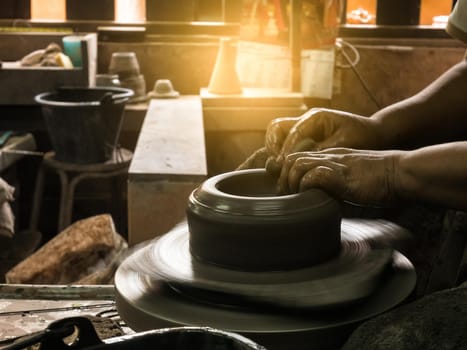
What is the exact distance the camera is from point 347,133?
234 centimetres

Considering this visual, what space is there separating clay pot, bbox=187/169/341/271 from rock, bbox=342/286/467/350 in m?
0.30

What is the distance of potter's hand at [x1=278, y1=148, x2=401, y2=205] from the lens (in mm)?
1876

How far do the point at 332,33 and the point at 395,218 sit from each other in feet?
13.4

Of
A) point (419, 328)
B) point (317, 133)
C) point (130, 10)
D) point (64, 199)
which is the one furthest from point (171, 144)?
point (130, 10)

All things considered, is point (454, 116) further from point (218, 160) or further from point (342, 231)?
point (218, 160)

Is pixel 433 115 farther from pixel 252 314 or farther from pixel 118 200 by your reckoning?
pixel 118 200

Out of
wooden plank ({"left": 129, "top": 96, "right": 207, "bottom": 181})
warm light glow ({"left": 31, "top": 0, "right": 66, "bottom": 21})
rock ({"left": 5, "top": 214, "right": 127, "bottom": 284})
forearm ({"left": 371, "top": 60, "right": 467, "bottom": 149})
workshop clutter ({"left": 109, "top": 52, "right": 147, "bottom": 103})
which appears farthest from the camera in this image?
warm light glow ({"left": 31, "top": 0, "right": 66, "bottom": 21})

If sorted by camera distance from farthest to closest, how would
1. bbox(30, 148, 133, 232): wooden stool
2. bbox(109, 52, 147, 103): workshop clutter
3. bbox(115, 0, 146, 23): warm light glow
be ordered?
bbox(115, 0, 146, 23): warm light glow → bbox(109, 52, 147, 103): workshop clutter → bbox(30, 148, 133, 232): wooden stool

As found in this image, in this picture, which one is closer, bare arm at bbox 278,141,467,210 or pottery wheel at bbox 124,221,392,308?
pottery wheel at bbox 124,221,392,308

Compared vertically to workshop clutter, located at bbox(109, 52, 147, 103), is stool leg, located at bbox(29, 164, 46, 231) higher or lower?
lower

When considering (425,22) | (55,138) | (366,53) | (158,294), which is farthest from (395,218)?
(425,22)

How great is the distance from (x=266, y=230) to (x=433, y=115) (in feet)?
3.53

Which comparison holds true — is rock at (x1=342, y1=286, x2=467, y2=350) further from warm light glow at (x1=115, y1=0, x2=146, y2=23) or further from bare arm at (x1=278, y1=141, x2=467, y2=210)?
warm light glow at (x1=115, y1=0, x2=146, y2=23)

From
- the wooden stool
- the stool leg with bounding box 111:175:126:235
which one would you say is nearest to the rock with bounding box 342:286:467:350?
the wooden stool
